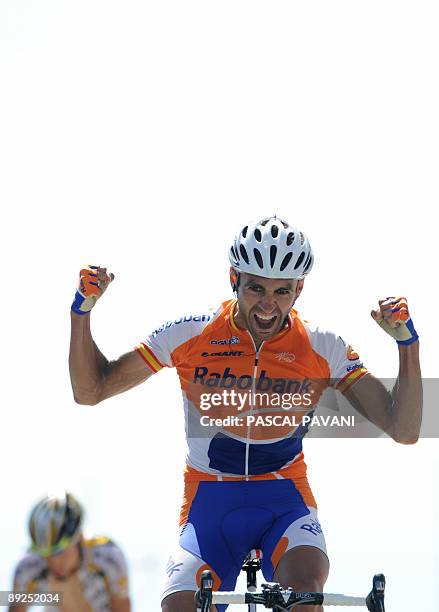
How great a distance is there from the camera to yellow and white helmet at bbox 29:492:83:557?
6.18 metres

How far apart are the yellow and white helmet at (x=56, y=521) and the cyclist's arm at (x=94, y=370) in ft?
7.87

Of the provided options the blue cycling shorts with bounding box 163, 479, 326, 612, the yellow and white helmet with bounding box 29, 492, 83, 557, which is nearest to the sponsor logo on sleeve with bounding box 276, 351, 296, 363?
the blue cycling shorts with bounding box 163, 479, 326, 612

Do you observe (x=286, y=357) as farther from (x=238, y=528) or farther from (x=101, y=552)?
(x=101, y=552)

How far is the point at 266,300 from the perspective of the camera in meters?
8.50

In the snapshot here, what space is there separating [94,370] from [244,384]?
1.00 m

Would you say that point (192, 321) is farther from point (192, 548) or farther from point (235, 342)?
point (192, 548)

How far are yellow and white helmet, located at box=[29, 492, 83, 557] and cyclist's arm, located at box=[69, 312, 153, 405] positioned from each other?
2.40 metres

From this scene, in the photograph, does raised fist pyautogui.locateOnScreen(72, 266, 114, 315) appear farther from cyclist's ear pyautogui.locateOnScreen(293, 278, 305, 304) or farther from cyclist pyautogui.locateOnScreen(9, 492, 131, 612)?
cyclist pyautogui.locateOnScreen(9, 492, 131, 612)

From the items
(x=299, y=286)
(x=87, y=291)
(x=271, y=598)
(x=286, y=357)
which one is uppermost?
(x=299, y=286)

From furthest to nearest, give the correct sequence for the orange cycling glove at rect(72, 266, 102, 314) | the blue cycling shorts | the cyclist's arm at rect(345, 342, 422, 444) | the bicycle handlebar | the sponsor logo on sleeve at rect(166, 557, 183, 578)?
the orange cycling glove at rect(72, 266, 102, 314)
the cyclist's arm at rect(345, 342, 422, 444)
the blue cycling shorts
the sponsor logo on sleeve at rect(166, 557, 183, 578)
the bicycle handlebar

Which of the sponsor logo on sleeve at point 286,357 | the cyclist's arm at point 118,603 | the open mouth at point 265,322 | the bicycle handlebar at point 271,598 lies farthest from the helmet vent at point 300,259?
the cyclist's arm at point 118,603

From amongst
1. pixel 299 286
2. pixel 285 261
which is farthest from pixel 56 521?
pixel 299 286

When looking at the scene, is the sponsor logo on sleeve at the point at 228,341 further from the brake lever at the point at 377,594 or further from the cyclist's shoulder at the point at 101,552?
the cyclist's shoulder at the point at 101,552

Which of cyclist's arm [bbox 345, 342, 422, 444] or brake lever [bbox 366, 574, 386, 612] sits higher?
cyclist's arm [bbox 345, 342, 422, 444]
